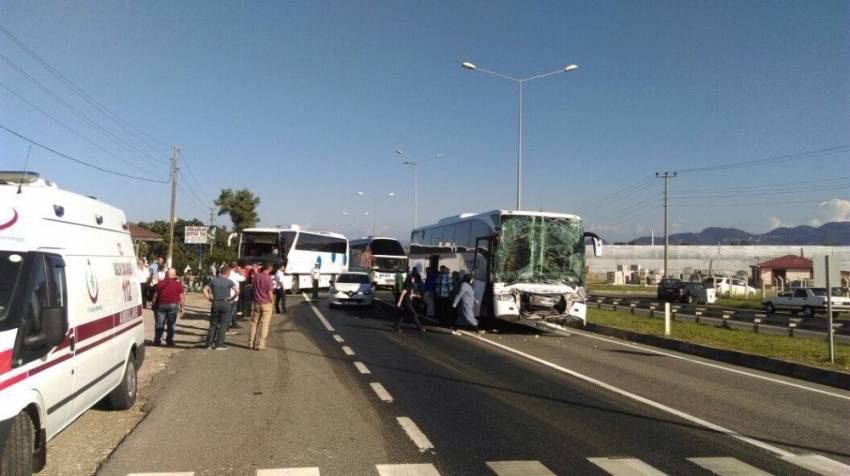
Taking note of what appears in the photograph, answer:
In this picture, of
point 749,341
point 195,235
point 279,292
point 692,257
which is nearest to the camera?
point 749,341

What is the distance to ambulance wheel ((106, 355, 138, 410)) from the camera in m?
7.67

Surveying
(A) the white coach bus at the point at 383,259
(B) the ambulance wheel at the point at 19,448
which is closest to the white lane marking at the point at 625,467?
(B) the ambulance wheel at the point at 19,448

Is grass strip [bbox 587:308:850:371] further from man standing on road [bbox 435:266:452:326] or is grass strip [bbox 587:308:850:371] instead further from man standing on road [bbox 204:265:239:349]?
man standing on road [bbox 204:265:239:349]

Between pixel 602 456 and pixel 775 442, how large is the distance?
2.18 meters

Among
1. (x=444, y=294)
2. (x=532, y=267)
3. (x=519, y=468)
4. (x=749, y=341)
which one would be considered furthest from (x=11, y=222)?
(x=749, y=341)

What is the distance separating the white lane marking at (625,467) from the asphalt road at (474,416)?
0.03 metres

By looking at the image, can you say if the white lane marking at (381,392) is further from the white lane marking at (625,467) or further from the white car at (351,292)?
the white car at (351,292)

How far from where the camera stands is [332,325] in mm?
19859

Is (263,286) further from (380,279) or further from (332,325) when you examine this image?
(380,279)

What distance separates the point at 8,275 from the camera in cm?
503

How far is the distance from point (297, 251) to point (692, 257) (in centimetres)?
6887

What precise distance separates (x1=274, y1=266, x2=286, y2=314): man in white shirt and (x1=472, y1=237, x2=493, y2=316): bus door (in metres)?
6.99

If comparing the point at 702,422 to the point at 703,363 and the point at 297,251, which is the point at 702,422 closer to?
the point at 703,363

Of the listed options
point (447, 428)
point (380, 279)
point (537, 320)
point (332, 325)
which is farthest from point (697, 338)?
point (380, 279)
